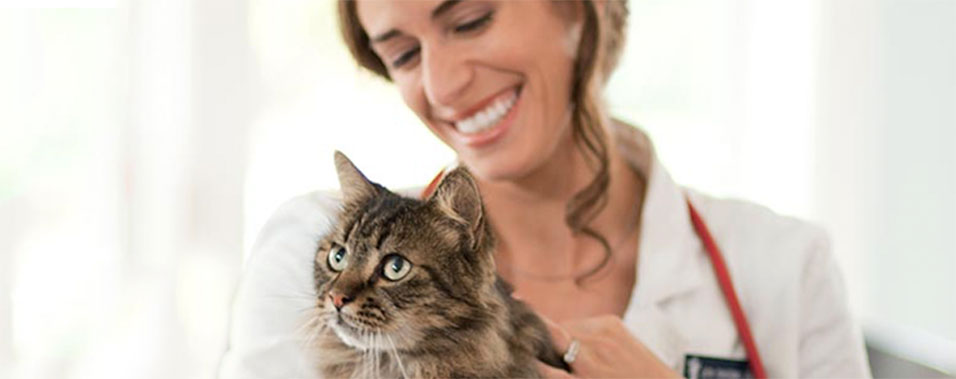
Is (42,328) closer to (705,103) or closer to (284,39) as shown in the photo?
(284,39)

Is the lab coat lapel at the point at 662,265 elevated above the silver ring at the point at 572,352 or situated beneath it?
elevated above

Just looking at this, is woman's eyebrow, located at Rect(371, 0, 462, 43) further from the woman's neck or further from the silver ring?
the silver ring

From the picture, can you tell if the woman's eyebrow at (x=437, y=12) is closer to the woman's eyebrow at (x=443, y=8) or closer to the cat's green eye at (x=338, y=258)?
the woman's eyebrow at (x=443, y=8)

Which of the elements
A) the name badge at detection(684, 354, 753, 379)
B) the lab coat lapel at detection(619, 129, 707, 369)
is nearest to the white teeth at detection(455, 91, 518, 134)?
the lab coat lapel at detection(619, 129, 707, 369)

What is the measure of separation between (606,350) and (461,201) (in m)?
0.17

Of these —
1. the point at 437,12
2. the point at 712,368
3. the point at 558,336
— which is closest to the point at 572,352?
the point at 558,336

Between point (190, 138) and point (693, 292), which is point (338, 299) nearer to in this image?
point (190, 138)

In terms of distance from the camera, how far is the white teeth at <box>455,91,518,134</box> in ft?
2.33

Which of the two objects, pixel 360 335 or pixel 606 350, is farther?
pixel 606 350

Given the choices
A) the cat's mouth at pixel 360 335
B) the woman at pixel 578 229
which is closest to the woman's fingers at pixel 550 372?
the woman at pixel 578 229

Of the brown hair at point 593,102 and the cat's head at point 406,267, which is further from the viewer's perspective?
the brown hair at point 593,102

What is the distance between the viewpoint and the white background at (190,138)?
2.12 feet

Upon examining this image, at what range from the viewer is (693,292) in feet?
A: 2.55

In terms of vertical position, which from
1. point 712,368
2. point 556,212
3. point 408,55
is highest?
point 408,55
